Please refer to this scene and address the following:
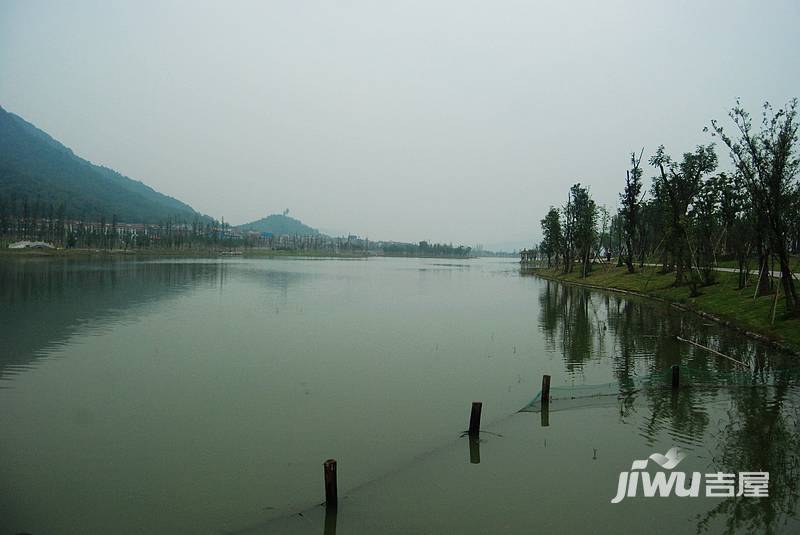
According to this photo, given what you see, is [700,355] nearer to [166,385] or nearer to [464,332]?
[464,332]

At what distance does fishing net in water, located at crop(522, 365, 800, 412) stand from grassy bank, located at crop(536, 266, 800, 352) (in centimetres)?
528

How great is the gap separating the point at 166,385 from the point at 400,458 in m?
9.75

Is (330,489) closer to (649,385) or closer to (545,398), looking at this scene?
(545,398)

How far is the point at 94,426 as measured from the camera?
13.8 meters

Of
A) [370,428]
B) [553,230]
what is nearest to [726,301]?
[370,428]

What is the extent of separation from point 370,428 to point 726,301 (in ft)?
96.0

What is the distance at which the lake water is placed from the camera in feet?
31.9

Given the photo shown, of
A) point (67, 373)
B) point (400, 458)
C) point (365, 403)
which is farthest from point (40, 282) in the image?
point (400, 458)

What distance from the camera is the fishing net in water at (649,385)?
52.1ft

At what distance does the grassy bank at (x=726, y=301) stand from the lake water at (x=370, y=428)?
1.27 metres

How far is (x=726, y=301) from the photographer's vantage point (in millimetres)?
33344

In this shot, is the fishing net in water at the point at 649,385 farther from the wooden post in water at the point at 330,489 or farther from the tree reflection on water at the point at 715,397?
the wooden post in water at the point at 330,489

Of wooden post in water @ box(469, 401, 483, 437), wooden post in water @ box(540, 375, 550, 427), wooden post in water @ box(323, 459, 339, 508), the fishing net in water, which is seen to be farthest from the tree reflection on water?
wooden post in water @ box(323, 459, 339, 508)

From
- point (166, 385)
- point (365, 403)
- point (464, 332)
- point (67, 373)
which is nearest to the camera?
point (365, 403)
